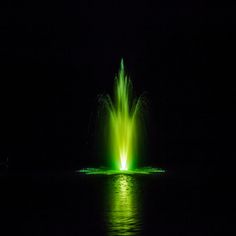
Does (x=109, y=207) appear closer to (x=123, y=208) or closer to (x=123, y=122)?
(x=123, y=208)

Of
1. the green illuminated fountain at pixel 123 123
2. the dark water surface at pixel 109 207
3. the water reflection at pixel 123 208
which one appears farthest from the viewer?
the green illuminated fountain at pixel 123 123

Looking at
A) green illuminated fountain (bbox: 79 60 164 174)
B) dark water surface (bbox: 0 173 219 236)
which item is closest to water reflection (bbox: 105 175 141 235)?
dark water surface (bbox: 0 173 219 236)

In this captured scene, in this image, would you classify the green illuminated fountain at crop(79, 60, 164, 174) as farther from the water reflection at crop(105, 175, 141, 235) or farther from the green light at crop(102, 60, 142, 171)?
the water reflection at crop(105, 175, 141, 235)

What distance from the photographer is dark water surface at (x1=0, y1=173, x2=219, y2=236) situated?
9406 millimetres

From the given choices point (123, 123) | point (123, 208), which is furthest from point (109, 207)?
point (123, 123)

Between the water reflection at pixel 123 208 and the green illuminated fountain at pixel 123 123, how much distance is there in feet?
24.4

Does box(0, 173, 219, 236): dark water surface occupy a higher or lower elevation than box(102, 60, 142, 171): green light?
lower

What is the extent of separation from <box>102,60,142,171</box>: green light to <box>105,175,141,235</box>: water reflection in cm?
745

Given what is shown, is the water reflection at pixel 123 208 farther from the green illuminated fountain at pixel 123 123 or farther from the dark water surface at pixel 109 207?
the green illuminated fountain at pixel 123 123

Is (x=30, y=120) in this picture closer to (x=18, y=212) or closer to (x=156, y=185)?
(x=156, y=185)

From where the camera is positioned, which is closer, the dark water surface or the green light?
the dark water surface

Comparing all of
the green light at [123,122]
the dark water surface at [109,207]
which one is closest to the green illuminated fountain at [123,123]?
the green light at [123,122]

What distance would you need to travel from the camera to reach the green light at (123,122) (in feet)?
86.5

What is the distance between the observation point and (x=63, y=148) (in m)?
46.5
